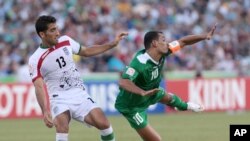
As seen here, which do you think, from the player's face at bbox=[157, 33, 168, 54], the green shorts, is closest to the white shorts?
the green shorts

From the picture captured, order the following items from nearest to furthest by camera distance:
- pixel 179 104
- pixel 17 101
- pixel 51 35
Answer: pixel 51 35
pixel 179 104
pixel 17 101

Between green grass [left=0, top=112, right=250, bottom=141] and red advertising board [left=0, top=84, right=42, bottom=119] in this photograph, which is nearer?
green grass [left=0, top=112, right=250, bottom=141]

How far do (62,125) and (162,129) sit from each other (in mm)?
8354

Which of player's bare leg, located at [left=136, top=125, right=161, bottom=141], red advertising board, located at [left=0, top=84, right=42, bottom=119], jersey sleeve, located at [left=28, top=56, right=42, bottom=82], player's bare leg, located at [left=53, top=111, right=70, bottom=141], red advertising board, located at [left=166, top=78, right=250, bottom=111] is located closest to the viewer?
player's bare leg, located at [left=53, top=111, right=70, bottom=141]

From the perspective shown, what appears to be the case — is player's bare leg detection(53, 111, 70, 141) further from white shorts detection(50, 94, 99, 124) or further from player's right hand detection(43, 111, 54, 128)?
player's right hand detection(43, 111, 54, 128)

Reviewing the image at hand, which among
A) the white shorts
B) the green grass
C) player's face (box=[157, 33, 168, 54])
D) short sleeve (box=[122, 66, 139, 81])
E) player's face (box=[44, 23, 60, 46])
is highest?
player's face (box=[44, 23, 60, 46])

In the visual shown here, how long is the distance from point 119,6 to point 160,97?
18029mm

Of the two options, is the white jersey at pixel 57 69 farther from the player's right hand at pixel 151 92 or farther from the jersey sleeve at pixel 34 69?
the player's right hand at pixel 151 92

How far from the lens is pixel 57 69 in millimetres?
13094

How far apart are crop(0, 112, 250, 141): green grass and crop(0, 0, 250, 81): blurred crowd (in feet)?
9.96

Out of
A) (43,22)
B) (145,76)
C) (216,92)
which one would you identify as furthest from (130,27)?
(43,22)

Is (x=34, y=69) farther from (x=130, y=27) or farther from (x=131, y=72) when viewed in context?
(x=130, y=27)

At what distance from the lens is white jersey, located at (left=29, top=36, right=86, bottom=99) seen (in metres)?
13.1

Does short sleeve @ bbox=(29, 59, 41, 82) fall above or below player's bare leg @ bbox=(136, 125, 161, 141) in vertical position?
above
